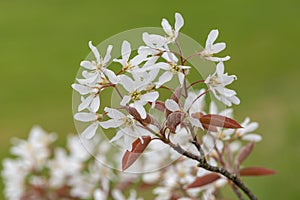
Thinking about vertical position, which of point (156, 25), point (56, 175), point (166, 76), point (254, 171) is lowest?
point (254, 171)

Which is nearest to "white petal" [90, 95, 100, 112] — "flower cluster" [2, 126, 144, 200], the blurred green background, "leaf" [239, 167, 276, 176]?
"leaf" [239, 167, 276, 176]

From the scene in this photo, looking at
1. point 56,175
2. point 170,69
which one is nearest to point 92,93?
point 170,69

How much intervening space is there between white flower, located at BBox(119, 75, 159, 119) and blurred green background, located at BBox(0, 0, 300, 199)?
1.66 metres

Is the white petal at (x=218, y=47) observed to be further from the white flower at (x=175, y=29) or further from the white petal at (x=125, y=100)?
the white petal at (x=125, y=100)

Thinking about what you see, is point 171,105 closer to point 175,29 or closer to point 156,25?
point 175,29

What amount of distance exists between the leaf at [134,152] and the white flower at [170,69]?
0.29ft

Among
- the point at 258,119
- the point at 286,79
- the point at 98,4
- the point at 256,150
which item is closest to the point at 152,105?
the point at 256,150

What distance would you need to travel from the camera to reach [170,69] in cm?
83

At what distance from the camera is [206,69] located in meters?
0.92

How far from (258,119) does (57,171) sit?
1658 millimetres

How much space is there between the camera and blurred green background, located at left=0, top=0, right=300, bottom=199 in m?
2.96

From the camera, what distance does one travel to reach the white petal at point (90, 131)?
2.81 feet

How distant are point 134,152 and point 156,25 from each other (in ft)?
11.6

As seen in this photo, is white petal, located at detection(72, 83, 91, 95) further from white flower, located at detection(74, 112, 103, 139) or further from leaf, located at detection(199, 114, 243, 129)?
leaf, located at detection(199, 114, 243, 129)
